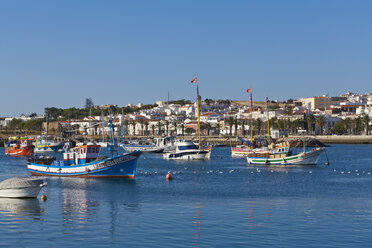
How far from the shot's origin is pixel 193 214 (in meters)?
32.8

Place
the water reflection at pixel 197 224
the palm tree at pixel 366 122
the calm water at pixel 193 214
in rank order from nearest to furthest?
1. the water reflection at pixel 197 224
2. the calm water at pixel 193 214
3. the palm tree at pixel 366 122

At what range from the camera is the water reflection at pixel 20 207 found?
3311 cm

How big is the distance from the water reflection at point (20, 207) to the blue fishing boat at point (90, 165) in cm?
1536

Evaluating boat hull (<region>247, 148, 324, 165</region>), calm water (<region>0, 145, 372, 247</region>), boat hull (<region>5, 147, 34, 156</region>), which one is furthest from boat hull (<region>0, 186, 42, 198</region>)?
boat hull (<region>5, 147, 34, 156</region>)

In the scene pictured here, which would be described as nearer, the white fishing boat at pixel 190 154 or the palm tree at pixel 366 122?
the white fishing boat at pixel 190 154

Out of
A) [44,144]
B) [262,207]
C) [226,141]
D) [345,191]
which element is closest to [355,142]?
[226,141]

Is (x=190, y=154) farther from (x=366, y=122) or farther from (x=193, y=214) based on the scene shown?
(x=366, y=122)

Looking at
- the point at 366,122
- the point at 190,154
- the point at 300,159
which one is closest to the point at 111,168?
the point at 300,159

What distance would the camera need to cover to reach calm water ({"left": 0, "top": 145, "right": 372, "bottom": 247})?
26.2m

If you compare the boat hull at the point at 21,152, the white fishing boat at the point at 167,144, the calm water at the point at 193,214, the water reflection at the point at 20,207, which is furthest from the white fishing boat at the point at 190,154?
the water reflection at the point at 20,207

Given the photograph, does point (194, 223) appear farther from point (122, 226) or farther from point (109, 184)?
A: point (109, 184)

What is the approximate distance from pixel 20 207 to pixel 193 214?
10620mm

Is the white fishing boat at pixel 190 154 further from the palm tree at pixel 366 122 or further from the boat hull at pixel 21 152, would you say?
the palm tree at pixel 366 122

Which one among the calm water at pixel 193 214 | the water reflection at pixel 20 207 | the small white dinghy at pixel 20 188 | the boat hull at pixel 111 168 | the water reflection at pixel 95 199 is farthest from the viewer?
the boat hull at pixel 111 168
